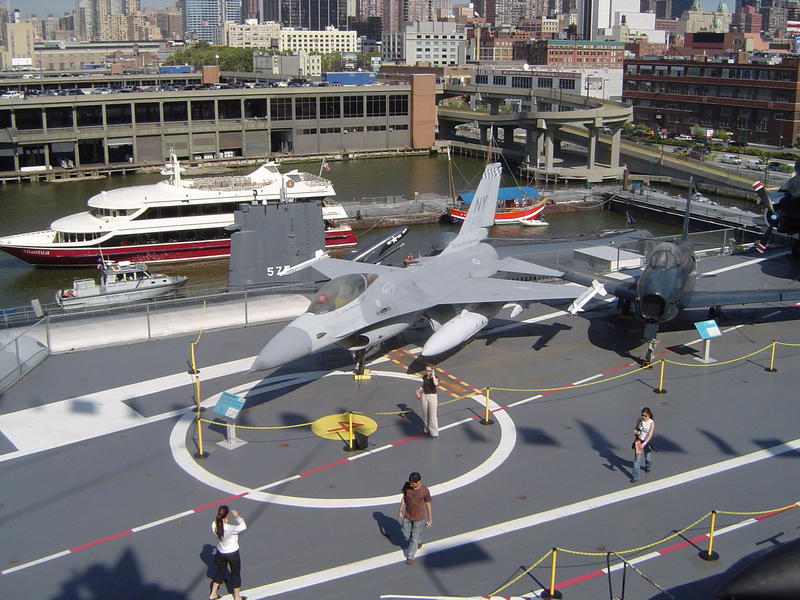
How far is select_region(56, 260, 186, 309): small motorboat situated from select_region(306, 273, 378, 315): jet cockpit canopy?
2657cm

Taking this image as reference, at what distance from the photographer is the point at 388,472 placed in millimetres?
15898

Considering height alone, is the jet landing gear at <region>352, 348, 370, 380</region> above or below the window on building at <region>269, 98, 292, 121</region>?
below

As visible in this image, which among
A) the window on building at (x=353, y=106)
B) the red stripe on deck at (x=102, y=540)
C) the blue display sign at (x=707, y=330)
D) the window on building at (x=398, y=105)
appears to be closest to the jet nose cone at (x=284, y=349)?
the red stripe on deck at (x=102, y=540)

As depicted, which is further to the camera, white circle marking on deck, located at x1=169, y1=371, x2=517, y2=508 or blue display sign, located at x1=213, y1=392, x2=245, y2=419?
blue display sign, located at x1=213, y1=392, x2=245, y2=419

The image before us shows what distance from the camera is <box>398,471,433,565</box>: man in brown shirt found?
12.7 metres

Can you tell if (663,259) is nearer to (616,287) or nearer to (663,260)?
(663,260)

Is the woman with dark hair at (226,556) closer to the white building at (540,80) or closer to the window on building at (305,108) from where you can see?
the window on building at (305,108)

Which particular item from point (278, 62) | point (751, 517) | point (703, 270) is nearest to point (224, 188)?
point (703, 270)

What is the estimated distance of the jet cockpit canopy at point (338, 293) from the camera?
19.7 metres

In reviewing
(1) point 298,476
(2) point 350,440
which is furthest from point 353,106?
(1) point 298,476

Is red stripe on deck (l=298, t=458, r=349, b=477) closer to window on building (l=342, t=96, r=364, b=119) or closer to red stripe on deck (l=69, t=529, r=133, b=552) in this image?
red stripe on deck (l=69, t=529, r=133, b=552)

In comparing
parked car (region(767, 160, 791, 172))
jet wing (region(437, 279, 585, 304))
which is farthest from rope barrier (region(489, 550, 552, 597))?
parked car (region(767, 160, 791, 172))

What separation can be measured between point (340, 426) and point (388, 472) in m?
2.24

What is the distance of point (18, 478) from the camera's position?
15.3 meters
